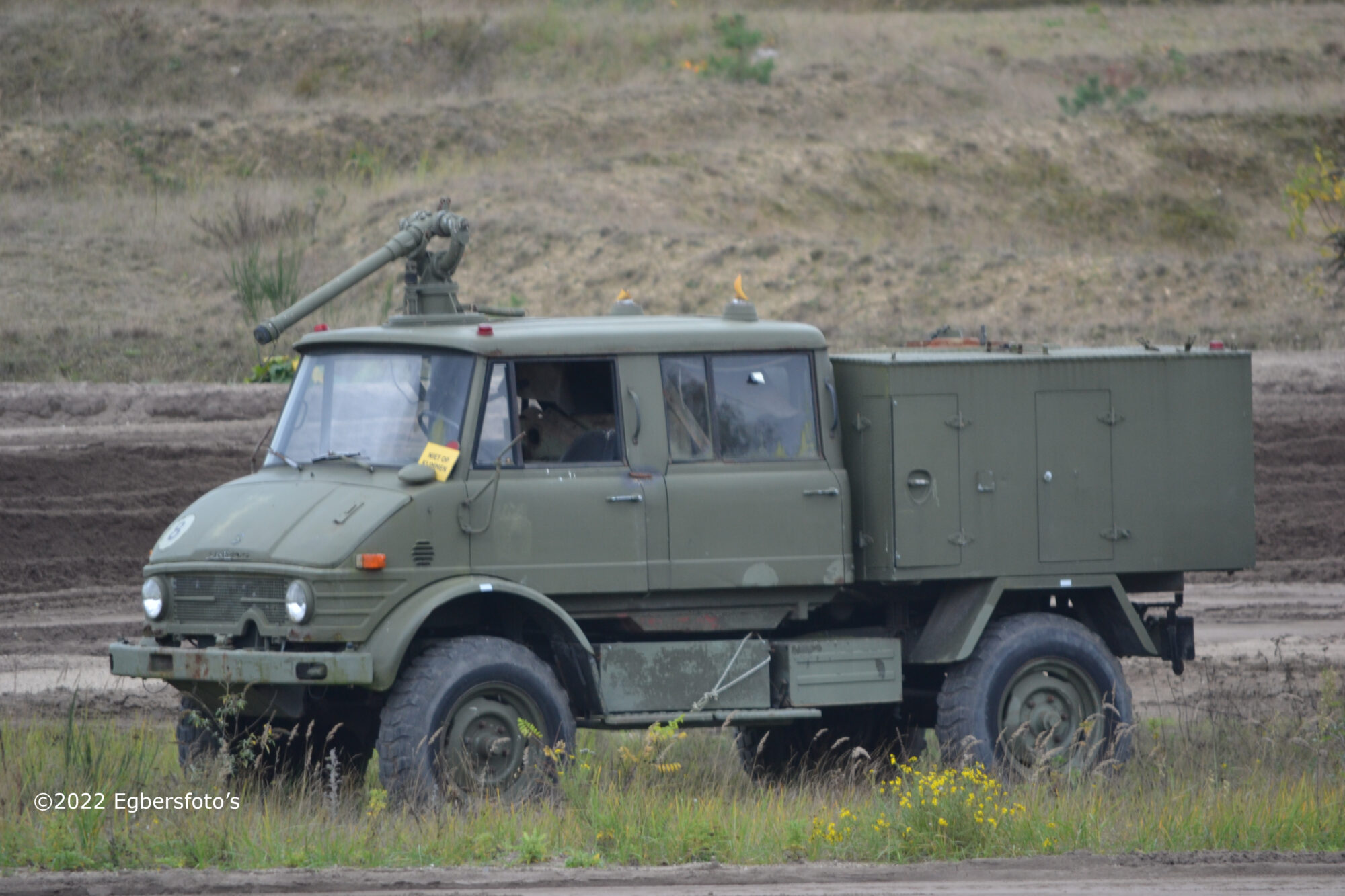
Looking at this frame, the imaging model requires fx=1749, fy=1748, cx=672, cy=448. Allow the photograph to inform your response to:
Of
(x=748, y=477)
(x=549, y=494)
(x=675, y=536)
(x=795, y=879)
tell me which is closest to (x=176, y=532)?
(x=549, y=494)

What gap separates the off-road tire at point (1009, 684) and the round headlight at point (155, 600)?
4.17 metres

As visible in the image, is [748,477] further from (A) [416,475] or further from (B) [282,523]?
(B) [282,523]

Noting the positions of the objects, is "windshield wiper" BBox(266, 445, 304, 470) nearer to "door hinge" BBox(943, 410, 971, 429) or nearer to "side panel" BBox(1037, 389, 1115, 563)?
"door hinge" BBox(943, 410, 971, 429)

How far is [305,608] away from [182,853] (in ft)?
4.19

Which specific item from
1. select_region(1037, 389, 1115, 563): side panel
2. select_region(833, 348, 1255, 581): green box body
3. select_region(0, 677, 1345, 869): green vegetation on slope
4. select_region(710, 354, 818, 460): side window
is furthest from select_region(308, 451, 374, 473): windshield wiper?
select_region(1037, 389, 1115, 563): side panel

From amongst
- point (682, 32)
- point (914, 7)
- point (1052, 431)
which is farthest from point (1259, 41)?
point (1052, 431)

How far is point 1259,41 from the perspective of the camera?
5141 centimetres

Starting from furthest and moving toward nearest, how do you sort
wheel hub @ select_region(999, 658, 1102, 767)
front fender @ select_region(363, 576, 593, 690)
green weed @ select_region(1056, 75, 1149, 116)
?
green weed @ select_region(1056, 75, 1149, 116) → wheel hub @ select_region(999, 658, 1102, 767) → front fender @ select_region(363, 576, 593, 690)

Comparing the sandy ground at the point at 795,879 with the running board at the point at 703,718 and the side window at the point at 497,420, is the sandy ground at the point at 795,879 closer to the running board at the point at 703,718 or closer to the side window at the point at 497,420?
the running board at the point at 703,718

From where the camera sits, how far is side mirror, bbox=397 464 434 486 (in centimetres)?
850

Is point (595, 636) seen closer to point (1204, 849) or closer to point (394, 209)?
point (1204, 849)

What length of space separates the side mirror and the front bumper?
2.85ft

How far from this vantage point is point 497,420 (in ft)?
29.0

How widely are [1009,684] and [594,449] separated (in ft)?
8.69
